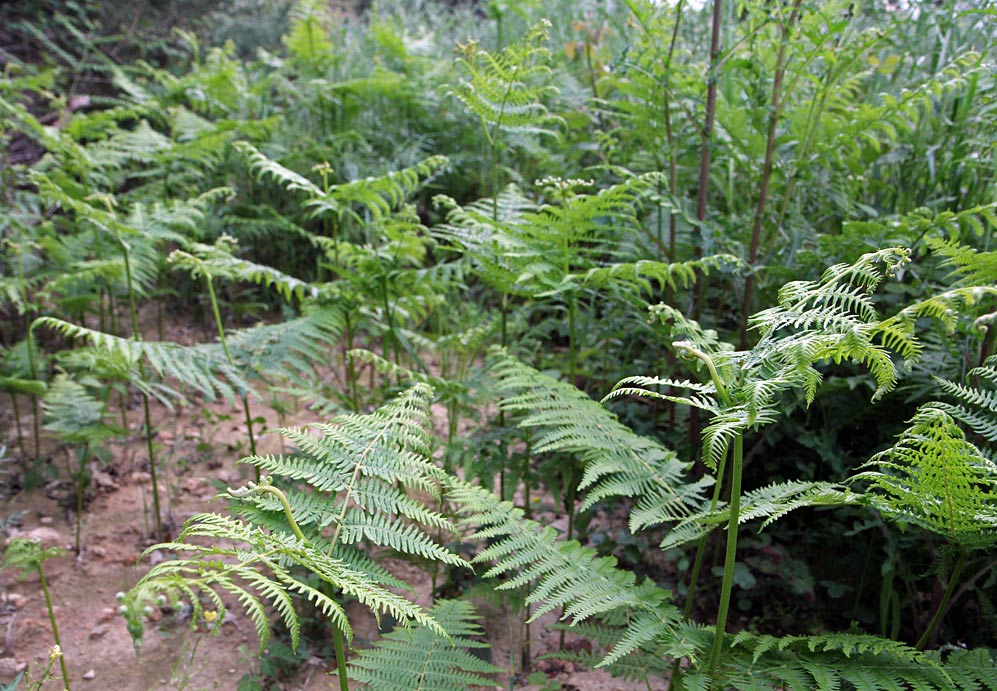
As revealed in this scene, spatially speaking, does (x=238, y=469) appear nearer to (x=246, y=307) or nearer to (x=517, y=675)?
(x=246, y=307)

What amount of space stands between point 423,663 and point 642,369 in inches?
49.1

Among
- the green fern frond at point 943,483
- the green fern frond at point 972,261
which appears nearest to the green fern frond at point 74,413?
the green fern frond at point 943,483

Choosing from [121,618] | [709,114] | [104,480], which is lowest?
[121,618]

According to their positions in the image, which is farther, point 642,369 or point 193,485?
point 193,485

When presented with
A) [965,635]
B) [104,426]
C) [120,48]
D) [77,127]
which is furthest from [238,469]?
[120,48]

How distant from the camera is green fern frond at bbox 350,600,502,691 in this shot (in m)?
1.46

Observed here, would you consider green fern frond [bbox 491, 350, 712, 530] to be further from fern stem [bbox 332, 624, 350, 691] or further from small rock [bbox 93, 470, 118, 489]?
small rock [bbox 93, 470, 118, 489]

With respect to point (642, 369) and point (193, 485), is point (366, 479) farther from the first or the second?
point (193, 485)

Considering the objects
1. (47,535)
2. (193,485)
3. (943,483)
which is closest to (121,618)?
(47,535)

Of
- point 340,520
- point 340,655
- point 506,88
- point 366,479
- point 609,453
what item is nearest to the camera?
point 340,655

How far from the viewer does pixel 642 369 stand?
2.39m

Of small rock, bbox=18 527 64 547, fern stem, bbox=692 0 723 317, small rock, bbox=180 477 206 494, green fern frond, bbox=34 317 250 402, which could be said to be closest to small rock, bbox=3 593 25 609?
small rock, bbox=18 527 64 547

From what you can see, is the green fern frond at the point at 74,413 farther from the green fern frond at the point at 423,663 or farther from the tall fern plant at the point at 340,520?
the green fern frond at the point at 423,663

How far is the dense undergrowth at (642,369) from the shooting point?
1327 mm
